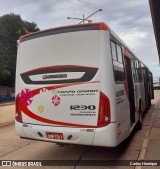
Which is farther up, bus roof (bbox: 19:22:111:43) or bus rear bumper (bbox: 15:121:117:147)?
bus roof (bbox: 19:22:111:43)

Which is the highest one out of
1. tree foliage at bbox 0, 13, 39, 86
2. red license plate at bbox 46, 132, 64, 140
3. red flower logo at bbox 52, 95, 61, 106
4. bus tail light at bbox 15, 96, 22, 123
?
tree foliage at bbox 0, 13, 39, 86

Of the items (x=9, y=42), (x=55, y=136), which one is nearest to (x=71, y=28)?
(x=55, y=136)

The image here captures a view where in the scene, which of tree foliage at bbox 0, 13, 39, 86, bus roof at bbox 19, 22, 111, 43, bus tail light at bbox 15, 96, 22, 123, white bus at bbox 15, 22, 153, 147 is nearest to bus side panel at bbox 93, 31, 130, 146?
white bus at bbox 15, 22, 153, 147

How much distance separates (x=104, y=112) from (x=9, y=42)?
4507cm

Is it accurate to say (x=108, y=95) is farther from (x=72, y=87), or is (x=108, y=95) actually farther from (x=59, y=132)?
(x=59, y=132)

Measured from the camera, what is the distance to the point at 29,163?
707 centimetres

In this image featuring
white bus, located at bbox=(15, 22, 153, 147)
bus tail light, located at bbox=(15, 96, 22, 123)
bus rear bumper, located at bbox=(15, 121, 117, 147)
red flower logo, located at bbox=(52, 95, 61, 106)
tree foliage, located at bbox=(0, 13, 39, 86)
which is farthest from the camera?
tree foliage, located at bbox=(0, 13, 39, 86)

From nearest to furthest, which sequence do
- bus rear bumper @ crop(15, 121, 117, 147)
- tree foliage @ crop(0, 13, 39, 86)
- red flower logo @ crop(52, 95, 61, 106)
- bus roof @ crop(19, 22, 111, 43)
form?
bus rear bumper @ crop(15, 121, 117, 147), bus roof @ crop(19, 22, 111, 43), red flower logo @ crop(52, 95, 61, 106), tree foliage @ crop(0, 13, 39, 86)

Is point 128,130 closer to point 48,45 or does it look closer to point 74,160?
point 74,160

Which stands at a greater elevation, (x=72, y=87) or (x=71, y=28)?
(x=71, y=28)

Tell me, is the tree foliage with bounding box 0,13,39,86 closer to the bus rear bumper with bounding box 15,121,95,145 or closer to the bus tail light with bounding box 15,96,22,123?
the bus tail light with bounding box 15,96,22,123

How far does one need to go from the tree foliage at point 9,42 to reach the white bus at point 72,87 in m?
39.8

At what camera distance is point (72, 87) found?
648 centimetres

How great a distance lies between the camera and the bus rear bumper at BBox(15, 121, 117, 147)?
6.09 m
